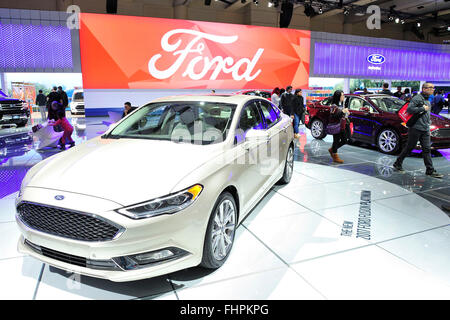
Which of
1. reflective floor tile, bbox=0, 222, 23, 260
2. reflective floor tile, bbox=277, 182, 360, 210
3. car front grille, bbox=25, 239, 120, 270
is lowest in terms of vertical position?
reflective floor tile, bbox=0, 222, 23, 260

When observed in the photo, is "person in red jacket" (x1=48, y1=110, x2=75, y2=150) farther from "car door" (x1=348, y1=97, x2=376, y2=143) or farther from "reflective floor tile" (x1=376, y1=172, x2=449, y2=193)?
"car door" (x1=348, y1=97, x2=376, y2=143)

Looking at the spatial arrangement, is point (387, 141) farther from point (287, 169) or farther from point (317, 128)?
point (287, 169)

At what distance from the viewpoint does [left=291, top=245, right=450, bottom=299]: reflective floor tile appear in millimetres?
2338

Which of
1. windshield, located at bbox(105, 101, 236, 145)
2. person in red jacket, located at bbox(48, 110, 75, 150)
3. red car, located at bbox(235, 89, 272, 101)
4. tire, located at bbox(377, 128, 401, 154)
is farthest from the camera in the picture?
red car, located at bbox(235, 89, 272, 101)

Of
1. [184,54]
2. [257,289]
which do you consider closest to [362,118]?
[257,289]

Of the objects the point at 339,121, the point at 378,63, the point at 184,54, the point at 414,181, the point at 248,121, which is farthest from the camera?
the point at 378,63

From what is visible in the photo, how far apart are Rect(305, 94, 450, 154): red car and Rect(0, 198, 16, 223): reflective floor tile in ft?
23.7

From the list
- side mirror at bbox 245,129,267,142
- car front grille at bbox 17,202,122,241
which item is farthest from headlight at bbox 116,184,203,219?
side mirror at bbox 245,129,267,142

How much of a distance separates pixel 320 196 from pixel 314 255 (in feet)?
5.63

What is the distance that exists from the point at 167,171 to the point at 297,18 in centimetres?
1972

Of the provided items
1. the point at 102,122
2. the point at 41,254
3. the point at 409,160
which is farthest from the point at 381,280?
the point at 102,122

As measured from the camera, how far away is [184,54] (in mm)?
13344

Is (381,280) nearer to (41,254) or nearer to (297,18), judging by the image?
(41,254)

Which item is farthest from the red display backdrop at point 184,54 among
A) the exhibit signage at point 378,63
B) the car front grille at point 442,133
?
the car front grille at point 442,133
